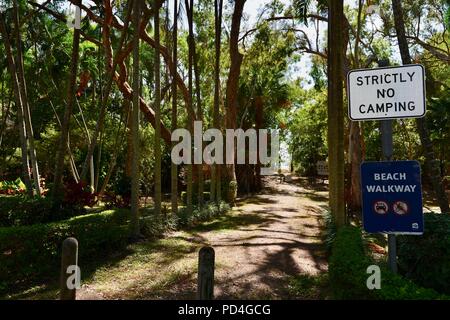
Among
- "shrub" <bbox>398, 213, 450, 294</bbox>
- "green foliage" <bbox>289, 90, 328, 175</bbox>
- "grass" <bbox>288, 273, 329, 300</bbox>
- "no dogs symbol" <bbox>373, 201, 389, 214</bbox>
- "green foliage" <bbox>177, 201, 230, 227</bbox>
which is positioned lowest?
"grass" <bbox>288, 273, 329, 300</bbox>

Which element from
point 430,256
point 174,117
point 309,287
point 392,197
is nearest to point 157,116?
point 174,117

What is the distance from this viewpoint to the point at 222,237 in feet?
33.8

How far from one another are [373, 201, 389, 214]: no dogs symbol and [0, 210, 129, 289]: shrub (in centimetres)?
563

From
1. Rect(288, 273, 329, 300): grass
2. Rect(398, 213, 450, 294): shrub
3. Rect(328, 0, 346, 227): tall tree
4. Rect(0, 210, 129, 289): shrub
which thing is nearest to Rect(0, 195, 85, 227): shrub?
Rect(0, 210, 129, 289): shrub

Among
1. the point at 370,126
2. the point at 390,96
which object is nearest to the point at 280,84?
the point at 370,126

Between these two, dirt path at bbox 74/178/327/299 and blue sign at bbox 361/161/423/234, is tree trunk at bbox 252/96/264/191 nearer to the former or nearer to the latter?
dirt path at bbox 74/178/327/299

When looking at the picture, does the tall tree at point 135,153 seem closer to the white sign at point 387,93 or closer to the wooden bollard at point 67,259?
the wooden bollard at point 67,259

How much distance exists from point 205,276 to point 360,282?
145cm

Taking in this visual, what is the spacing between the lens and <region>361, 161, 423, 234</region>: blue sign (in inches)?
113

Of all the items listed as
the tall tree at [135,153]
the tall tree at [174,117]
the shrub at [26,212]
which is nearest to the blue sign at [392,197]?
the tall tree at [135,153]

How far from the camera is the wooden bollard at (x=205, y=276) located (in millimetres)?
3568

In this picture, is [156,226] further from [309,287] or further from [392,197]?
[392,197]
